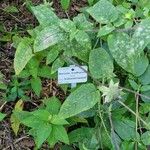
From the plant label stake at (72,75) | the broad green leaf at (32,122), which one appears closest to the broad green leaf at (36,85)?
the plant label stake at (72,75)

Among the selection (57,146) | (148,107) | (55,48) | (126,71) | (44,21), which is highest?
(44,21)

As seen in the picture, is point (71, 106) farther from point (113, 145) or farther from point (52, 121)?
point (113, 145)

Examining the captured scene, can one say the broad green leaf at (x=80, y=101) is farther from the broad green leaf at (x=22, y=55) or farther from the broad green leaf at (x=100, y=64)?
the broad green leaf at (x=22, y=55)

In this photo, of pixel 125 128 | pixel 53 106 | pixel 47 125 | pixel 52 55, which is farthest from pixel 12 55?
pixel 125 128

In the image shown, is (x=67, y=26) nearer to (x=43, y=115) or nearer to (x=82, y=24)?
(x=82, y=24)

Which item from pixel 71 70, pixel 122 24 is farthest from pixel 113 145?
pixel 122 24

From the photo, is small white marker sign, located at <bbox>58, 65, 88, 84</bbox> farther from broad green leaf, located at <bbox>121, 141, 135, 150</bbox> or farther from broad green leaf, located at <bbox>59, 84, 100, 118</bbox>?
broad green leaf, located at <bbox>121, 141, 135, 150</bbox>
